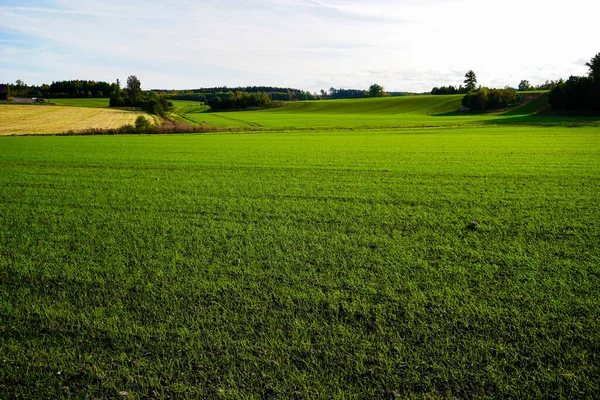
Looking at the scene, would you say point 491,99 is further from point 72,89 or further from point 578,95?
point 72,89

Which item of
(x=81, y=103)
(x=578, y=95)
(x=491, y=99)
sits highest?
(x=81, y=103)

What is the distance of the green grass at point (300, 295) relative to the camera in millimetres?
3584

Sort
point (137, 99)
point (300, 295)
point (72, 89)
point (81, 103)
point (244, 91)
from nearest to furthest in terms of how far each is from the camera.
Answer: point (300, 295)
point (137, 99)
point (81, 103)
point (72, 89)
point (244, 91)

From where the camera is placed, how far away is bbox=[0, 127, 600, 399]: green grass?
3.58m

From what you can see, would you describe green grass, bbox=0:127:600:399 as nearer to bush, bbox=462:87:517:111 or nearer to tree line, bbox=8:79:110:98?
bush, bbox=462:87:517:111

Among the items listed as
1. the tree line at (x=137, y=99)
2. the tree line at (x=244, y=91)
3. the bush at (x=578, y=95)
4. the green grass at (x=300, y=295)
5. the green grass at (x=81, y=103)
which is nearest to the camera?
the green grass at (x=300, y=295)

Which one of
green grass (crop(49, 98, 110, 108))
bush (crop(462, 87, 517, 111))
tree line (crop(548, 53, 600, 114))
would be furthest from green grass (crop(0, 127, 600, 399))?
green grass (crop(49, 98, 110, 108))

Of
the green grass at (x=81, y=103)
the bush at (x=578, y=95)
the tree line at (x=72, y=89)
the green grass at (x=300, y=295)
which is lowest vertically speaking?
the green grass at (x=300, y=295)

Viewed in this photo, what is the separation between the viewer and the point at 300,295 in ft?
16.2

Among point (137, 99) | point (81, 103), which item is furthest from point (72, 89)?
point (137, 99)

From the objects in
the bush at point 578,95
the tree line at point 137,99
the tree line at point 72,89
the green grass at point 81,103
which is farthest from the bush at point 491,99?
the tree line at point 72,89

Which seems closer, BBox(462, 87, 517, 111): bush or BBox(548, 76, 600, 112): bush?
BBox(548, 76, 600, 112): bush

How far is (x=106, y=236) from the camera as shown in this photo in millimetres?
7203

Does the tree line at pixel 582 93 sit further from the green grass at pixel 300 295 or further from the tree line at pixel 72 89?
the tree line at pixel 72 89
